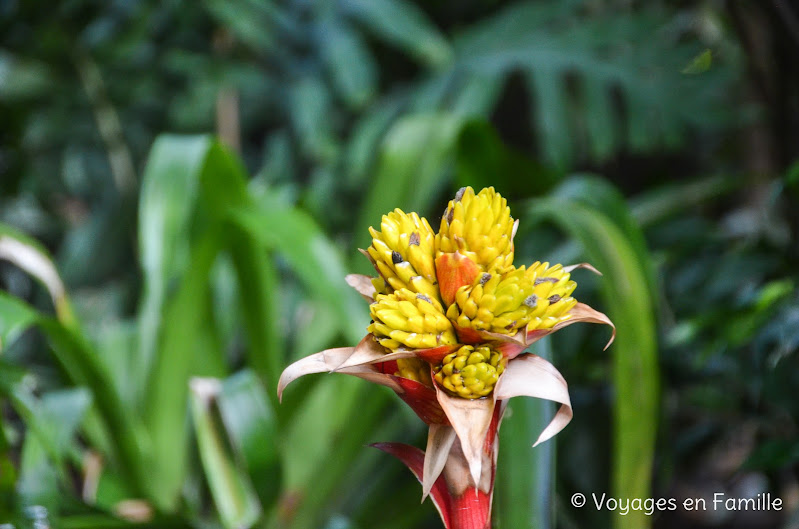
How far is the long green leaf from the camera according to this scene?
51cm

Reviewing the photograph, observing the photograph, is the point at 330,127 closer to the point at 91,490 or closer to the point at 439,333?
the point at 91,490

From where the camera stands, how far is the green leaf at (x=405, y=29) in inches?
42.3

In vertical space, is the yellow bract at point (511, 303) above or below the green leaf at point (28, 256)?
below

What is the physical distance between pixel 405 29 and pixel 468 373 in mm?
1000

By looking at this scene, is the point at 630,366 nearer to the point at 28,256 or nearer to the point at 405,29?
the point at 28,256

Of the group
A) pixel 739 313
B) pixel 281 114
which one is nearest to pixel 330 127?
pixel 281 114

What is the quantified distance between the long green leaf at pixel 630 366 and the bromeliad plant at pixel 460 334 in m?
0.35

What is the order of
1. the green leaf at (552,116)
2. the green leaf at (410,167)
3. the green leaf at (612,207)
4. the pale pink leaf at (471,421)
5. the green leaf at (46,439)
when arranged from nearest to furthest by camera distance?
1. the pale pink leaf at (471,421)
2. the green leaf at (46,439)
3. the green leaf at (612,207)
4. the green leaf at (410,167)
5. the green leaf at (552,116)

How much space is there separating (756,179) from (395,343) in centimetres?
81

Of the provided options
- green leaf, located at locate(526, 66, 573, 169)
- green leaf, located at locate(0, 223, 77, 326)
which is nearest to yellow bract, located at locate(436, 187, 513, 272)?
green leaf, located at locate(0, 223, 77, 326)

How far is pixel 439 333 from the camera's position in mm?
178

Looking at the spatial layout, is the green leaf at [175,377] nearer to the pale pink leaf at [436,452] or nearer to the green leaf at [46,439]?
the green leaf at [46,439]

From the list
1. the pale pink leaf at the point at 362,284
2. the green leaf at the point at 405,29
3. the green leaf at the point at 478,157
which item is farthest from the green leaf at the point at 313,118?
the pale pink leaf at the point at 362,284

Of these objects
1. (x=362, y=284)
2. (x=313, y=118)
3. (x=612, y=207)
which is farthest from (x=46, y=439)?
(x=313, y=118)
